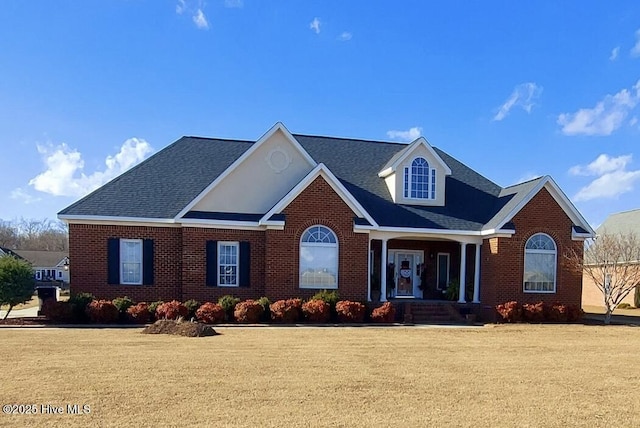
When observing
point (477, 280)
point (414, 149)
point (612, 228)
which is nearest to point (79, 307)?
point (414, 149)

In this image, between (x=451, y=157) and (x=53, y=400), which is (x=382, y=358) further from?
(x=451, y=157)

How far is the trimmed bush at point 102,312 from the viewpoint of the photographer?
16.0 meters

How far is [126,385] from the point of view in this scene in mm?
8016

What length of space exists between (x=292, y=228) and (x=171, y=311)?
5.19 m

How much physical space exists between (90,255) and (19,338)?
5.73m

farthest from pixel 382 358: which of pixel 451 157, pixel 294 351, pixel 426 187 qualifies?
pixel 451 157

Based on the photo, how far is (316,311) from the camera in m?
17.2

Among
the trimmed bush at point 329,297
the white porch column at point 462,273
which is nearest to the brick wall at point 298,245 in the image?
the trimmed bush at point 329,297

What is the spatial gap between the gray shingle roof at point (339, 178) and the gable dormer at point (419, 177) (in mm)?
385

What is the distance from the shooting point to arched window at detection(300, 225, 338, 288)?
18.9 metres

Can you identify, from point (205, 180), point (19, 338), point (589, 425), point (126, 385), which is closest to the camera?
point (589, 425)

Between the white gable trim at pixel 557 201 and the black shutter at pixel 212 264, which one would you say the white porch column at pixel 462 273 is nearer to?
the white gable trim at pixel 557 201

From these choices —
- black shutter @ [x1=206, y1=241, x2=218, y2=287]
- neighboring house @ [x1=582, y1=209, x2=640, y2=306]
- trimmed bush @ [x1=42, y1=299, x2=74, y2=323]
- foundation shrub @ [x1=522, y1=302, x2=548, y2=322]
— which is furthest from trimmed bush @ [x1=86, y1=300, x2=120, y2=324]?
neighboring house @ [x1=582, y1=209, x2=640, y2=306]

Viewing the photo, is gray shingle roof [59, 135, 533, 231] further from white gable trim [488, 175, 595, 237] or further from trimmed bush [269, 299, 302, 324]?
trimmed bush [269, 299, 302, 324]
